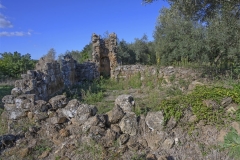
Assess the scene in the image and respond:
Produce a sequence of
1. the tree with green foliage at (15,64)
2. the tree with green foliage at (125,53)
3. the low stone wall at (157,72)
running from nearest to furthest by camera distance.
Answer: the low stone wall at (157,72)
the tree with green foliage at (15,64)
the tree with green foliage at (125,53)

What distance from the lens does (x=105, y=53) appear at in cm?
1708

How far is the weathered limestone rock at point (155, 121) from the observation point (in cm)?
413

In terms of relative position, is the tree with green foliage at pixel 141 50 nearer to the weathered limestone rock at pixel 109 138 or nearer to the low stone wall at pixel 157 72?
the low stone wall at pixel 157 72

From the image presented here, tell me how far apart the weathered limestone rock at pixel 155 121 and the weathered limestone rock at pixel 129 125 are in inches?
10.3

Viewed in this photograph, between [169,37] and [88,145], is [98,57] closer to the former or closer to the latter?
[169,37]

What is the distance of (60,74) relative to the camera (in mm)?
11539

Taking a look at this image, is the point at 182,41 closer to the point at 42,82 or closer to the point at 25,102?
the point at 42,82

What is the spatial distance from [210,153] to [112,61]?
44.8ft

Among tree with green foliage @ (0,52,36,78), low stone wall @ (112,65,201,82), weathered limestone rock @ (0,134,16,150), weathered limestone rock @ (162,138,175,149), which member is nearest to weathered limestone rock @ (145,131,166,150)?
weathered limestone rock @ (162,138,175,149)

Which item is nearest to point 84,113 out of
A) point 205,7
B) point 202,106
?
point 202,106

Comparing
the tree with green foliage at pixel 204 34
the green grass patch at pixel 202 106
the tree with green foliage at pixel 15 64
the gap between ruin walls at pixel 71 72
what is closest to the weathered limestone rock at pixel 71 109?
the gap between ruin walls at pixel 71 72

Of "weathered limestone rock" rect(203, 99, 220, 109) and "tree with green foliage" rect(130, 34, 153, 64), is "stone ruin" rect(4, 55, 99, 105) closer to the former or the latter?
"weathered limestone rock" rect(203, 99, 220, 109)

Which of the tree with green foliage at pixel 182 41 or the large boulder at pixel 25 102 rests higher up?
the tree with green foliage at pixel 182 41

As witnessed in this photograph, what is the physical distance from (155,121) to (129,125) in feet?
1.68
